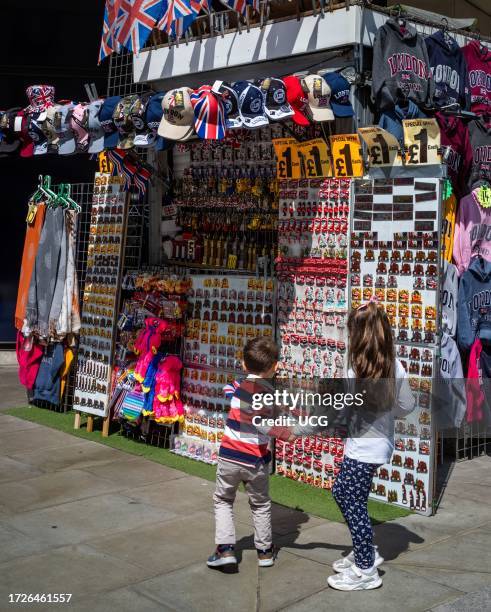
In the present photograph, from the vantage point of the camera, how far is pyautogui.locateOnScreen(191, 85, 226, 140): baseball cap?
6805mm

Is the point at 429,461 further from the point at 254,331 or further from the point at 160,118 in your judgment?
the point at 160,118

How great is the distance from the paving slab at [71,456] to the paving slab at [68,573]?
2.16m

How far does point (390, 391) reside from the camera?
15.6 feet

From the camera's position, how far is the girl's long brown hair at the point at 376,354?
15.6ft

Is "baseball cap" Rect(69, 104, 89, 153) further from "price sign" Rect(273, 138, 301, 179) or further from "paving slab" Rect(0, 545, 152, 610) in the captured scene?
"paving slab" Rect(0, 545, 152, 610)

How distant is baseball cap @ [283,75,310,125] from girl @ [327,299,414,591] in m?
2.29

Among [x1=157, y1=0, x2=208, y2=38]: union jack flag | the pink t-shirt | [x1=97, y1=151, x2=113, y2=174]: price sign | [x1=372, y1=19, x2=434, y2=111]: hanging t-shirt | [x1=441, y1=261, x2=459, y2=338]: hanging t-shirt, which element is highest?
[x1=157, y1=0, x2=208, y2=38]: union jack flag

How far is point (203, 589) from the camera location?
4895 millimetres

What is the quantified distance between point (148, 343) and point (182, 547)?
9.42 ft

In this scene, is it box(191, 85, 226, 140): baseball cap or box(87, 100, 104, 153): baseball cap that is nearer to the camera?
box(191, 85, 226, 140): baseball cap

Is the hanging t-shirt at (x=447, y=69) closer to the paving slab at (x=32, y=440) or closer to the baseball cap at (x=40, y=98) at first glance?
the baseball cap at (x=40, y=98)

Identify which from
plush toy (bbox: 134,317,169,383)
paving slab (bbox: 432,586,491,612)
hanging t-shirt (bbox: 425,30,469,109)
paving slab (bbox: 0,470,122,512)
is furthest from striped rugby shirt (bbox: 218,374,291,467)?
hanging t-shirt (bbox: 425,30,469,109)

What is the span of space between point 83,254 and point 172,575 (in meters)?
5.72

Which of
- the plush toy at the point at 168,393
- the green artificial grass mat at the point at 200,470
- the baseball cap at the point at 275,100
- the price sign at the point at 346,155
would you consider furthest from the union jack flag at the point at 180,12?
the green artificial grass mat at the point at 200,470
